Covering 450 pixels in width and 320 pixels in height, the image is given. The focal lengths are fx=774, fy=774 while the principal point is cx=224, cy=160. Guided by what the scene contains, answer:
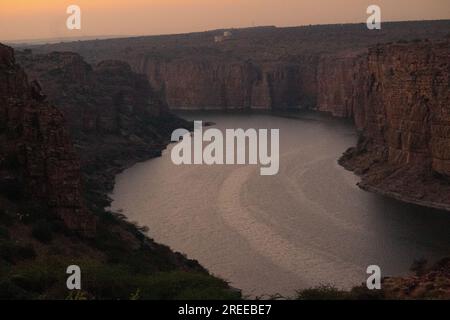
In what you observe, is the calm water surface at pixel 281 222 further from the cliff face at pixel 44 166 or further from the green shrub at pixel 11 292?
the green shrub at pixel 11 292

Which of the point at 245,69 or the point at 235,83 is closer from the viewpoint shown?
the point at 235,83

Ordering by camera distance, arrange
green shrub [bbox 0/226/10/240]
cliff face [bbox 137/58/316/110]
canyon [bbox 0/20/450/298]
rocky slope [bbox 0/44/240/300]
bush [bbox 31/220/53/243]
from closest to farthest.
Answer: rocky slope [bbox 0/44/240/300], green shrub [bbox 0/226/10/240], bush [bbox 31/220/53/243], canyon [bbox 0/20/450/298], cliff face [bbox 137/58/316/110]

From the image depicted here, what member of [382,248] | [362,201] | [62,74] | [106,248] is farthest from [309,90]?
[106,248]

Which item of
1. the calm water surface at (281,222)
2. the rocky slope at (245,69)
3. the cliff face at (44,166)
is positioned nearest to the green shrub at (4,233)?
the cliff face at (44,166)

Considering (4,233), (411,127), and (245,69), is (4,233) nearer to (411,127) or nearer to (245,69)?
(411,127)

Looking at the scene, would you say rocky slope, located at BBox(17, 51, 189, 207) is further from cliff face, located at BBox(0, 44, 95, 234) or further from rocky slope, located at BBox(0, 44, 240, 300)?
cliff face, located at BBox(0, 44, 95, 234)

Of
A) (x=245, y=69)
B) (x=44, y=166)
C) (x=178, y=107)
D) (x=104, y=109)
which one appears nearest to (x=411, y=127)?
(x=44, y=166)

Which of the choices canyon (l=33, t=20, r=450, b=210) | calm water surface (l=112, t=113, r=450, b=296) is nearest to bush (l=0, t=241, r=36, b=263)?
calm water surface (l=112, t=113, r=450, b=296)
